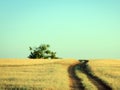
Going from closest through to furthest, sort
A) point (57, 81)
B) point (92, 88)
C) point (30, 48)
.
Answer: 1. point (92, 88)
2. point (57, 81)
3. point (30, 48)

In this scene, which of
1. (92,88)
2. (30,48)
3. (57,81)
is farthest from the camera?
(30,48)

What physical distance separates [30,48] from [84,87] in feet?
277

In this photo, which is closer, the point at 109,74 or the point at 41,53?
the point at 109,74

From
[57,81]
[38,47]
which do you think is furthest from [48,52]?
[57,81]

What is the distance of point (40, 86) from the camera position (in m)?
31.3

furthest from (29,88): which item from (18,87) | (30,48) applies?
(30,48)

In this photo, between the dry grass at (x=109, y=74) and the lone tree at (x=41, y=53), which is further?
the lone tree at (x=41, y=53)

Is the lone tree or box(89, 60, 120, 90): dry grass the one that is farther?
the lone tree

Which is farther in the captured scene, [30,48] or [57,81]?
[30,48]

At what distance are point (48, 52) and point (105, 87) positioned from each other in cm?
8571

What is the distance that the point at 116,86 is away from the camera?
30516 mm

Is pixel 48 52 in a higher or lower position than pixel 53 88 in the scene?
higher

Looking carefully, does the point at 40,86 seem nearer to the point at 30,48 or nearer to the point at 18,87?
the point at 18,87

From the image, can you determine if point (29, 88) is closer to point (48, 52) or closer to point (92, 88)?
point (92, 88)
